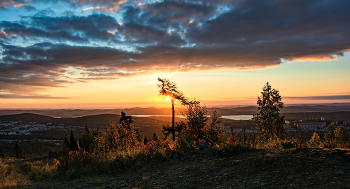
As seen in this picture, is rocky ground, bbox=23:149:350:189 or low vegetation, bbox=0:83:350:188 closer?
rocky ground, bbox=23:149:350:189

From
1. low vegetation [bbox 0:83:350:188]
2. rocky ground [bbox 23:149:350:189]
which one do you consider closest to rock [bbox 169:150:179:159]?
low vegetation [bbox 0:83:350:188]

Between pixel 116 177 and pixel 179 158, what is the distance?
297 centimetres

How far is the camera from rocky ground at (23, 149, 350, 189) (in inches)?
174

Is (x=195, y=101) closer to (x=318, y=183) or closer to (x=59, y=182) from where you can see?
(x=59, y=182)

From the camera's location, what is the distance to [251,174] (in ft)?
17.9

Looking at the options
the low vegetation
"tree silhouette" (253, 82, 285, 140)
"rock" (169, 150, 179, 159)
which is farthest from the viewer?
"tree silhouette" (253, 82, 285, 140)

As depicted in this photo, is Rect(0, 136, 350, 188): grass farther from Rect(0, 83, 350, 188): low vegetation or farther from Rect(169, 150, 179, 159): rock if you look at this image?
Rect(169, 150, 179, 159): rock

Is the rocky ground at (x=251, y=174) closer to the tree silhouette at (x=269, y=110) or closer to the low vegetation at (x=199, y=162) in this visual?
the low vegetation at (x=199, y=162)

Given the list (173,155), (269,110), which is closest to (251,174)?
(173,155)

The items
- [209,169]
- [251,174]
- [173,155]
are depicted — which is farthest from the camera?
[173,155]

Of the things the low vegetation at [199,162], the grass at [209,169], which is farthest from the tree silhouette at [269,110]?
the grass at [209,169]

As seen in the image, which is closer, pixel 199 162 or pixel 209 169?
pixel 209 169

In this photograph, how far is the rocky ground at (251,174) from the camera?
14.5 feet

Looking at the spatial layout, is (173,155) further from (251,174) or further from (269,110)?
(269,110)
